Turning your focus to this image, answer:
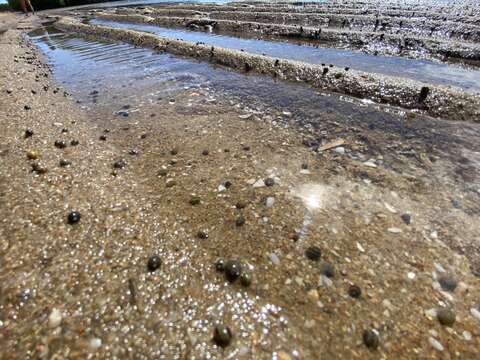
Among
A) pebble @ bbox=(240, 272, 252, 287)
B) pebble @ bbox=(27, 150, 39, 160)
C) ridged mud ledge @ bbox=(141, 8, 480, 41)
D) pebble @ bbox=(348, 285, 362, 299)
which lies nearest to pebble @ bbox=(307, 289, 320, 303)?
pebble @ bbox=(348, 285, 362, 299)

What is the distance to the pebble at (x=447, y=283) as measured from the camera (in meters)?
3.85

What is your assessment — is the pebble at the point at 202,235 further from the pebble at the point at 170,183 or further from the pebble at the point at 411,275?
the pebble at the point at 411,275

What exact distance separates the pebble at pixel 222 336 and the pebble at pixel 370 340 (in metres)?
1.53

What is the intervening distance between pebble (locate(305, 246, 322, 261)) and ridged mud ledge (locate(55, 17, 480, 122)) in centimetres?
698

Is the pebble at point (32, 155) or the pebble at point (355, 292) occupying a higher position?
the pebble at point (32, 155)

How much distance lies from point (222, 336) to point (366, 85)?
9.76 m

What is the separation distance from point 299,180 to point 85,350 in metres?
4.44

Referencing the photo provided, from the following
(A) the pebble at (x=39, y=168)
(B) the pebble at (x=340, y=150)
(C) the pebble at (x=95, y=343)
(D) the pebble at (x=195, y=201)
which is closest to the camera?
(C) the pebble at (x=95, y=343)

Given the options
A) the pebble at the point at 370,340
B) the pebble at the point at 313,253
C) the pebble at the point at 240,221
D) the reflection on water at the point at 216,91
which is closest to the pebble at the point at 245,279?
the pebble at the point at 313,253

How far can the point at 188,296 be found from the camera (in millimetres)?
3727

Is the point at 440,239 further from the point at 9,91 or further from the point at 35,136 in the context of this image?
the point at 9,91

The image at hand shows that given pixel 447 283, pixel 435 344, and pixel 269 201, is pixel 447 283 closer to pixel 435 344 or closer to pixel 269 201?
pixel 435 344

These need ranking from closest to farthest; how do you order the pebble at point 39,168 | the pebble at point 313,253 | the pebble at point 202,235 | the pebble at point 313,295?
the pebble at point 313,295 < the pebble at point 313,253 < the pebble at point 202,235 < the pebble at point 39,168

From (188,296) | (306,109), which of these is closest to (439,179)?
(306,109)
